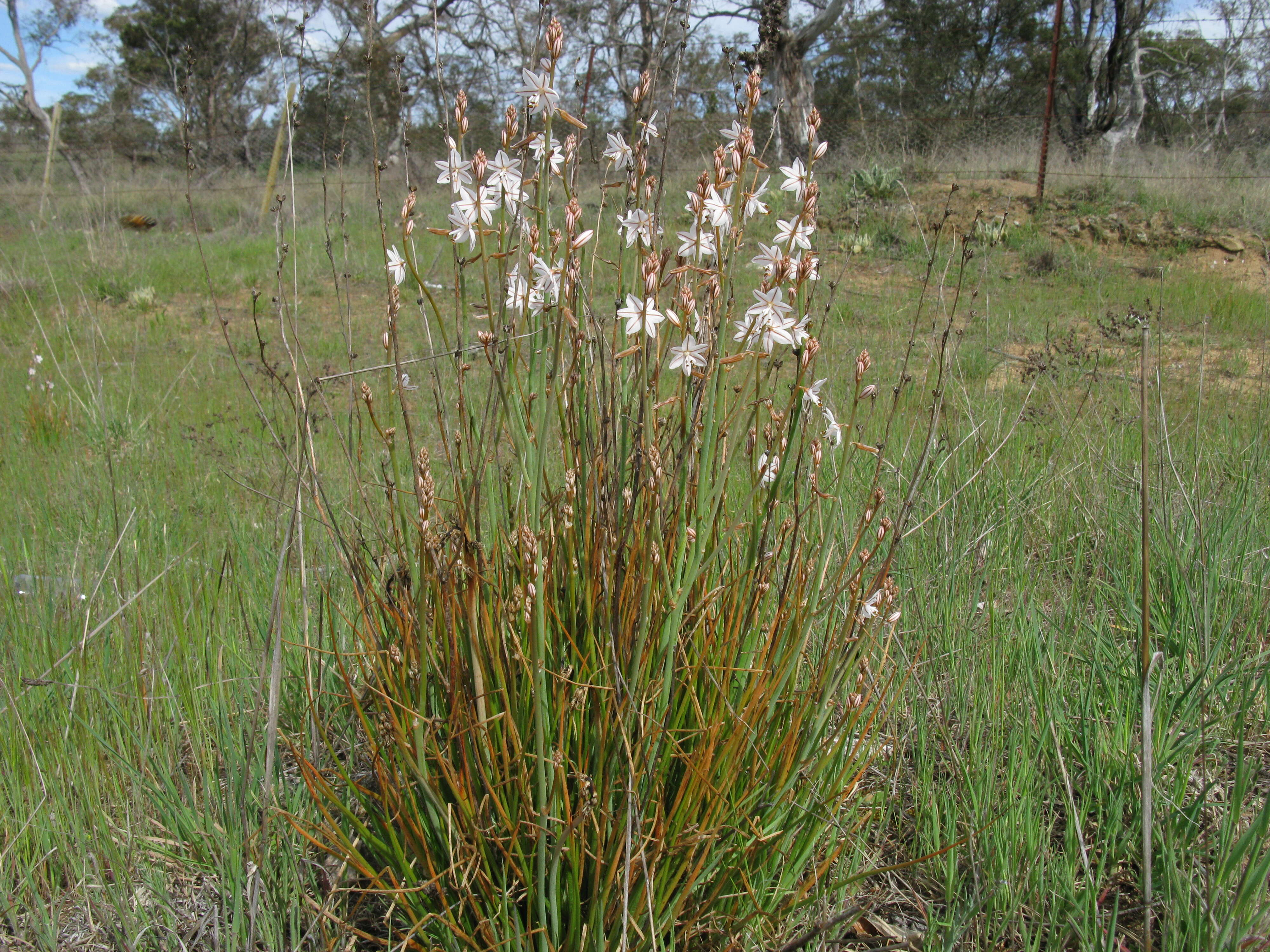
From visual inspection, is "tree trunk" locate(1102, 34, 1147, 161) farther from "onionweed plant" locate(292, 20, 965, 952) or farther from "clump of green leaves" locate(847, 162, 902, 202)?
"onionweed plant" locate(292, 20, 965, 952)

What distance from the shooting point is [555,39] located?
3.49 feet

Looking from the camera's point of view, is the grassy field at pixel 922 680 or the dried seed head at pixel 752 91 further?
the grassy field at pixel 922 680

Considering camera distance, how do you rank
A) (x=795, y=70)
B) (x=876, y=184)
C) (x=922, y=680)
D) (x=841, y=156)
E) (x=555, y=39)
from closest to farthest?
(x=555, y=39) → (x=922, y=680) → (x=876, y=184) → (x=841, y=156) → (x=795, y=70)

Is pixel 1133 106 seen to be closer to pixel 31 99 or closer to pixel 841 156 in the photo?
pixel 841 156

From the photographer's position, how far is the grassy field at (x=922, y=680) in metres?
1.34

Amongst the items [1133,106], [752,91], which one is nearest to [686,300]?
[752,91]

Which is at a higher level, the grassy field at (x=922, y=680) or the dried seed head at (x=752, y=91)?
the dried seed head at (x=752, y=91)

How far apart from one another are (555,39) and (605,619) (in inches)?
32.1

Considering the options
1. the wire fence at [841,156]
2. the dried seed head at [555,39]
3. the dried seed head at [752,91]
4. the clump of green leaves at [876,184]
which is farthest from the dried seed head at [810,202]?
the clump of green leaves at [876,184]

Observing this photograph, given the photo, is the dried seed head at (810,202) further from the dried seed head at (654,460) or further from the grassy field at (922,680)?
the grassy field at (922,680)

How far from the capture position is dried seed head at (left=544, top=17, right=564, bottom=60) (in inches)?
41.8

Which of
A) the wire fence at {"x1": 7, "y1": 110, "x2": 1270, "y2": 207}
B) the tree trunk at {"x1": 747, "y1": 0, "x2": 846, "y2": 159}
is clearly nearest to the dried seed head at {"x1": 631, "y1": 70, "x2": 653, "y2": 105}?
the wire fence at {"x1": 7, "y1": 110, "x2": 1270, "y2": 207}

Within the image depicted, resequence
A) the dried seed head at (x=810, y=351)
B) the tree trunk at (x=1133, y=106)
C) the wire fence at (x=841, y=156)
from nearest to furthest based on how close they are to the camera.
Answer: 1. the dried seed head at (x=810, y=351)
2. the wire fence at (x=841, y=156)
3. the tree trunk at (x=1133, y=106)

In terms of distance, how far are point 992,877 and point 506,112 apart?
144 cm
